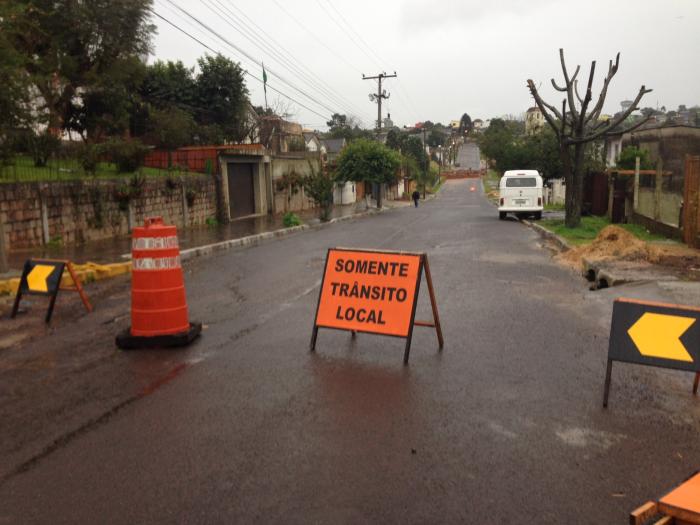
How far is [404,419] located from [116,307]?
5.98 meters

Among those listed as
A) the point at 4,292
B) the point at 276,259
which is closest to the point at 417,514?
the point at 4,292

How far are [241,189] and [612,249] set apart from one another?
21.7 metres

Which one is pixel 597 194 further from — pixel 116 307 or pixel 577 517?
pixel 577 517

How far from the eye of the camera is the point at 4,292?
993cm

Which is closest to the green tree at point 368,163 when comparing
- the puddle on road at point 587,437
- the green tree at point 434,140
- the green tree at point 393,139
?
the puddle on road at point 587,437

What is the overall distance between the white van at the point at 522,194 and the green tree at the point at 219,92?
22.6 m

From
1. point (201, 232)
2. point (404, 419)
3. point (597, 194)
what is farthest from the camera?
point (597, 194)

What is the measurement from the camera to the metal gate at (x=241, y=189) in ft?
99.2

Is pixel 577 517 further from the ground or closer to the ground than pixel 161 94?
closer to the ground

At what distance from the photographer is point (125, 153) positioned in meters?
22.4

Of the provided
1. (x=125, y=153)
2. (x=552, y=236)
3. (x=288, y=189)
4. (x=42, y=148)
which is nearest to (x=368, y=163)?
(x=288, y=189)

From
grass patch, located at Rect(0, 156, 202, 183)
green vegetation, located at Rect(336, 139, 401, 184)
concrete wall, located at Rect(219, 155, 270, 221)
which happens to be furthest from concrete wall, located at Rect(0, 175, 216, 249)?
green vegetation, located at Rect(336, 139, 401, 184)

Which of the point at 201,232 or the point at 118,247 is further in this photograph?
the point at 201,232

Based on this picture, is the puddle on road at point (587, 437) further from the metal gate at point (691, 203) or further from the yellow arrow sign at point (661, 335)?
the metal gate at point (691, 203)
